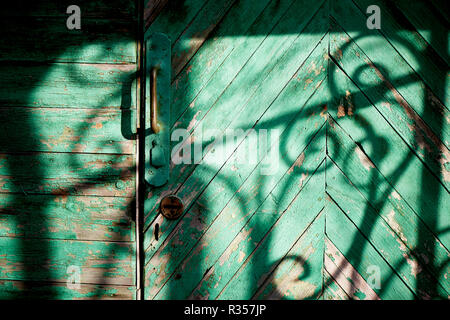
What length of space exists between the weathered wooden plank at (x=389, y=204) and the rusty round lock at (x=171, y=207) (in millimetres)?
704

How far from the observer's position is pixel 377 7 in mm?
1224

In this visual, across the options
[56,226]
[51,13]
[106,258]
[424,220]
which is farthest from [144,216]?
[424,220]

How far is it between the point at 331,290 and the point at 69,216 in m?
1.22

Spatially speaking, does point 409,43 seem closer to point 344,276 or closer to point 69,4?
point 344,276

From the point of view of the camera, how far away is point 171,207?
1287 mm

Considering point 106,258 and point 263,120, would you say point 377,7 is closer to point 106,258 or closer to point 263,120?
point 263,120

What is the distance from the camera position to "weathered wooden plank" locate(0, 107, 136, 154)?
1261mm

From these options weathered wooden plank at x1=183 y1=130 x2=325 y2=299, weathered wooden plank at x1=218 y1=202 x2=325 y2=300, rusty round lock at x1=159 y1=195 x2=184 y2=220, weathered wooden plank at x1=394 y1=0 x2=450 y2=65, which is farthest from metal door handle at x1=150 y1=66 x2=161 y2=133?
weathered wooden plank at x1=394 y1=0 x2=450 y2=65

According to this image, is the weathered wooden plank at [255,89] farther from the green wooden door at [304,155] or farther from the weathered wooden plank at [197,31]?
the weathered wooden plank at [197,31]

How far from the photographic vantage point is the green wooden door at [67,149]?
1.25 meters

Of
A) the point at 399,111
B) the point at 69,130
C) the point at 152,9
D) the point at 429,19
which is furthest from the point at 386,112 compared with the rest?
the point at 69,130

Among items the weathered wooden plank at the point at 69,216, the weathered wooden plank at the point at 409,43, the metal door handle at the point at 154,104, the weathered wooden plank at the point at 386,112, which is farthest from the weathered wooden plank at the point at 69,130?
the weathered wooden plank at the point at 409,43

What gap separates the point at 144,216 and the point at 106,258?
0.83ft

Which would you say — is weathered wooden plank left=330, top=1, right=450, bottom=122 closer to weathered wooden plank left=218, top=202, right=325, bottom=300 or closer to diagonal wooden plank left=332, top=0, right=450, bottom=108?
diagonal wooden plank left=332, top=0, right=450, bottom=108
